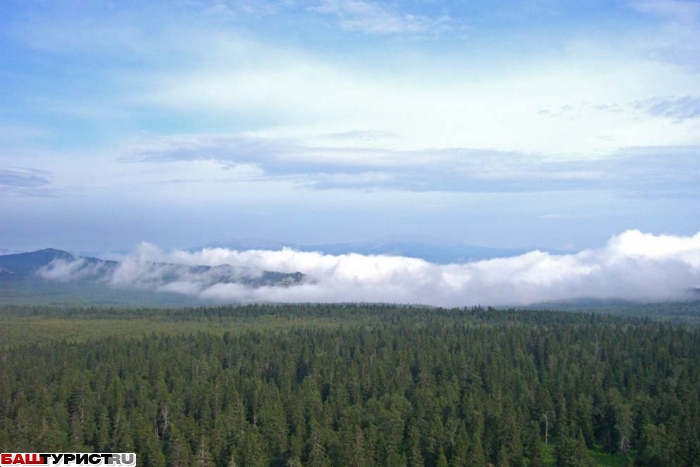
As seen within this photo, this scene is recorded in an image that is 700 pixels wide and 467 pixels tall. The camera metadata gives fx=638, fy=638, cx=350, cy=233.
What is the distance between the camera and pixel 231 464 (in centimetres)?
6172

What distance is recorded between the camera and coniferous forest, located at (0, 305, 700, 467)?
65688 mm

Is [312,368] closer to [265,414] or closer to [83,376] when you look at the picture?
[265,414]

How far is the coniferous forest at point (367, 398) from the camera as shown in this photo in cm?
6569

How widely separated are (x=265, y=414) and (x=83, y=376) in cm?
2692

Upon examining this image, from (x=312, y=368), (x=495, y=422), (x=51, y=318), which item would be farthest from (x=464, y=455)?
(x=51, y=318)

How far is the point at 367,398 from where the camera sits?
86.0 m

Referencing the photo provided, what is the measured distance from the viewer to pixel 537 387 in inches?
3433

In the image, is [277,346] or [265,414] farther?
[277,346]

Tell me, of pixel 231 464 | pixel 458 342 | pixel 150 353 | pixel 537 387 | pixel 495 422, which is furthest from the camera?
pixel 458 342

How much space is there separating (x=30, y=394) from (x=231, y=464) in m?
37.3

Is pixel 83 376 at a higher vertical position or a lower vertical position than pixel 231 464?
higher

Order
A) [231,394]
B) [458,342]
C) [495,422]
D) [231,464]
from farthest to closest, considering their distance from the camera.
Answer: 1. [458,342]
2. [231,394]
3. [495,422]
4. [231,464]

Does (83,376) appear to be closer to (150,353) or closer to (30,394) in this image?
(30,394)

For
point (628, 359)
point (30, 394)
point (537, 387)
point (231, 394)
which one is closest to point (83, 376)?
point (30, 394)
